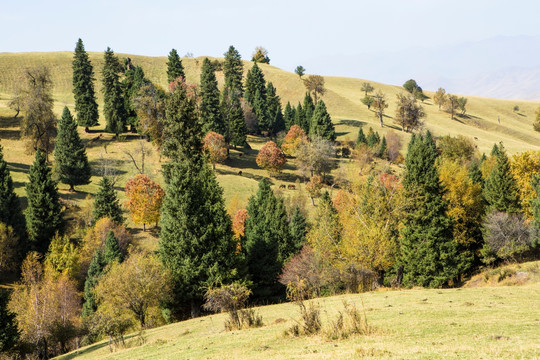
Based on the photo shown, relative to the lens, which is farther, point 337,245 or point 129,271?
point 337,245

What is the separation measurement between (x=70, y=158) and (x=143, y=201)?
798 inches

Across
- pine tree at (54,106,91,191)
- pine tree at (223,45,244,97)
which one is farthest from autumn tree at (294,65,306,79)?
pine tree at (54,106,91,191)

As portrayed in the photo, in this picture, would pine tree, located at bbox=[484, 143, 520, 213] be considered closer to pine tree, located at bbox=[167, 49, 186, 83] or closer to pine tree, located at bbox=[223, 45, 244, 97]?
pine tree, located at bbox=[167, 49, 186, 83]

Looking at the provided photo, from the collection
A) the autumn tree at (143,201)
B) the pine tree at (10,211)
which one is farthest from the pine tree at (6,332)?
the autumn tree at (143,201)

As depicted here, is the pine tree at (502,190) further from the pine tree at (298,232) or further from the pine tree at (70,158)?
the pine tree at (70,158)

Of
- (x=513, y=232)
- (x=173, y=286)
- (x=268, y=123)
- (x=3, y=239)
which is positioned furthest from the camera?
(x=268, y=123)

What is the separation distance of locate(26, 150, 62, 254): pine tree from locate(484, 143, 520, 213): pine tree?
64998mm

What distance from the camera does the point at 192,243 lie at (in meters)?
41.2

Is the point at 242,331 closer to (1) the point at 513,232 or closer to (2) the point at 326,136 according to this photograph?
(1) the point at 513,232

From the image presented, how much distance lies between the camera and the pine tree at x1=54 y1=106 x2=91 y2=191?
7806 centimetres

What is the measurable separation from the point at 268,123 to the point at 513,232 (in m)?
90.4

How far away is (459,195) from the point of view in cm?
5825

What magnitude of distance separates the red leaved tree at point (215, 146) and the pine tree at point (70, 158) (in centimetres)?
2572

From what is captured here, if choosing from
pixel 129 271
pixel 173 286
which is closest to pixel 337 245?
pixel 173 286
